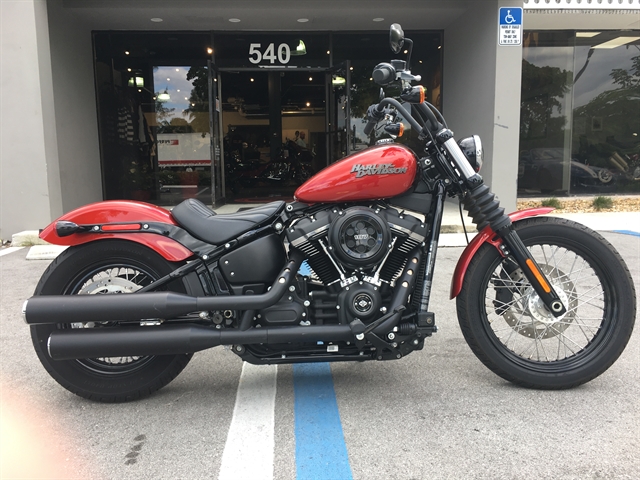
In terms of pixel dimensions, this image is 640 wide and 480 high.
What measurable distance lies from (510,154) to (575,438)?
24.8 feet

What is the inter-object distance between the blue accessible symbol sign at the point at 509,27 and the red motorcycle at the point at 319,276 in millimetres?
7197

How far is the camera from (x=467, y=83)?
405 inches

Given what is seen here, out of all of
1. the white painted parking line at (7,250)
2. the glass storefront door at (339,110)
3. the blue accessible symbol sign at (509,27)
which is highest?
the blue accessible symbol sign at (509,27)

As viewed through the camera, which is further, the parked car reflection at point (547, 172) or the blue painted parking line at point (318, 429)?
the parked car reflection at point (547, 172)

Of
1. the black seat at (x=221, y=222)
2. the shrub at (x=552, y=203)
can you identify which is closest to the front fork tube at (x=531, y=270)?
the black seat at (x=221, y=222)

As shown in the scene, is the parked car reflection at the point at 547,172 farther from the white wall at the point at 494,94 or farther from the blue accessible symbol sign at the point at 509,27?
the blue accessible symbol sign at the point at 509,27

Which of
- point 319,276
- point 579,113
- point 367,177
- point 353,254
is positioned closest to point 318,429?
point 319,276

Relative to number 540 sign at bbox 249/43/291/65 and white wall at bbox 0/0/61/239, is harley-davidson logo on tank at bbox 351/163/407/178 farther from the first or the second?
number 540 sign at bbox 249/43/291/65

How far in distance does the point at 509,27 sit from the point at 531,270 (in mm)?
7638

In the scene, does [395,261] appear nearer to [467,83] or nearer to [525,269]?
[525,269]

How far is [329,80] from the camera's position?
1243 cm

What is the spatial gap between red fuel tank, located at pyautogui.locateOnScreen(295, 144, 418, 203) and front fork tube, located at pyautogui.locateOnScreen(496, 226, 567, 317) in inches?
26.1

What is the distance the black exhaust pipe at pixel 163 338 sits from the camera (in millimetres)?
2512

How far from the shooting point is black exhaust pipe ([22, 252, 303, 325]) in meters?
2.49
